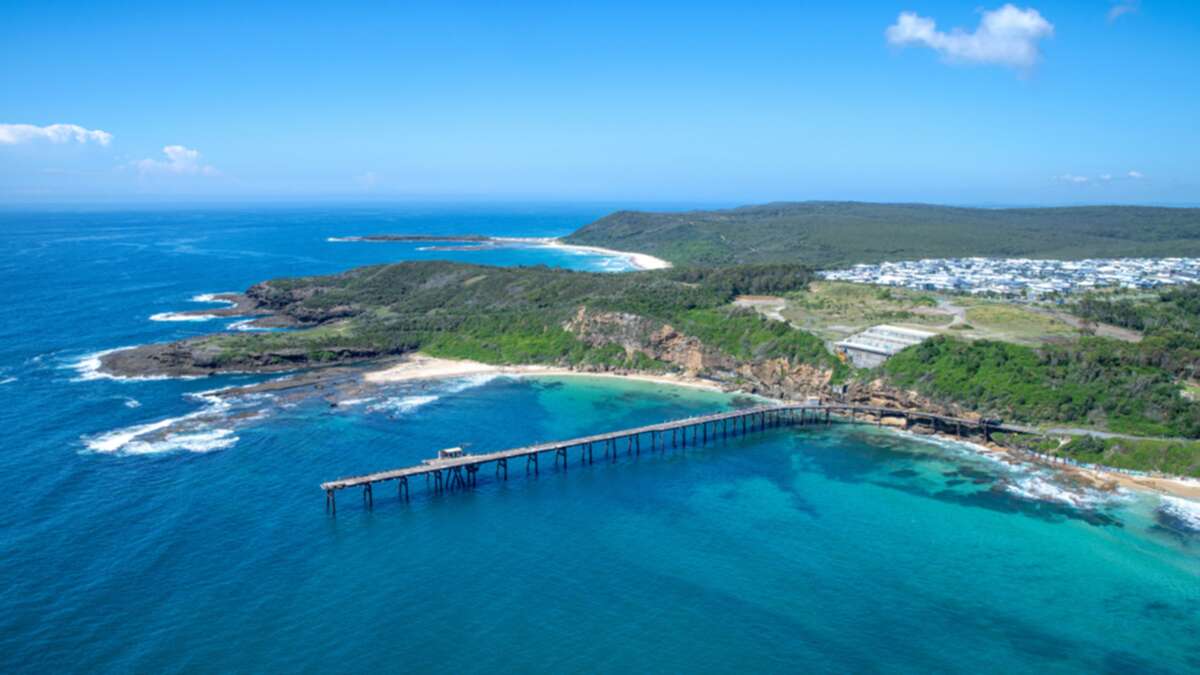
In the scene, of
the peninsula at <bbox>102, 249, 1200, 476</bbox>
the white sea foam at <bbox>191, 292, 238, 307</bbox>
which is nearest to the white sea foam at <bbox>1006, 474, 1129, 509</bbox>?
the peninsula at <bbox>102, 249, 1200, 476</bbox>

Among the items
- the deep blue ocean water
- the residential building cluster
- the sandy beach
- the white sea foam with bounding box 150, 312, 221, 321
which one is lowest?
the deep blue ocean water

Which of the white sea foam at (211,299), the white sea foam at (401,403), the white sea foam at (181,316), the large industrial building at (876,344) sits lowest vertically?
the white sea foam at (401,403)

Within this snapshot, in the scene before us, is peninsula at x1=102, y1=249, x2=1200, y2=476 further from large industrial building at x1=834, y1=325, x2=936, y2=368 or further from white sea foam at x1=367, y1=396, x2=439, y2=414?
white sea foam at x1=367, y1=396, x2=439, y2=414

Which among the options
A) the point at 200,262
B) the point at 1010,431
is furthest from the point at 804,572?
the point at 200,262

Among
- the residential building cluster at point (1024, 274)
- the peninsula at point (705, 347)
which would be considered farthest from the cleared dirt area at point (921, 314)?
the residential building cluster at point (1024, 274)

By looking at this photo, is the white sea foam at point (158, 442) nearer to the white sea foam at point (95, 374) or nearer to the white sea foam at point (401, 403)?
the white sea foam at point (401, 403)

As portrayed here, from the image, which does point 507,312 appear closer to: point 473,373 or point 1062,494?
point 473,373
